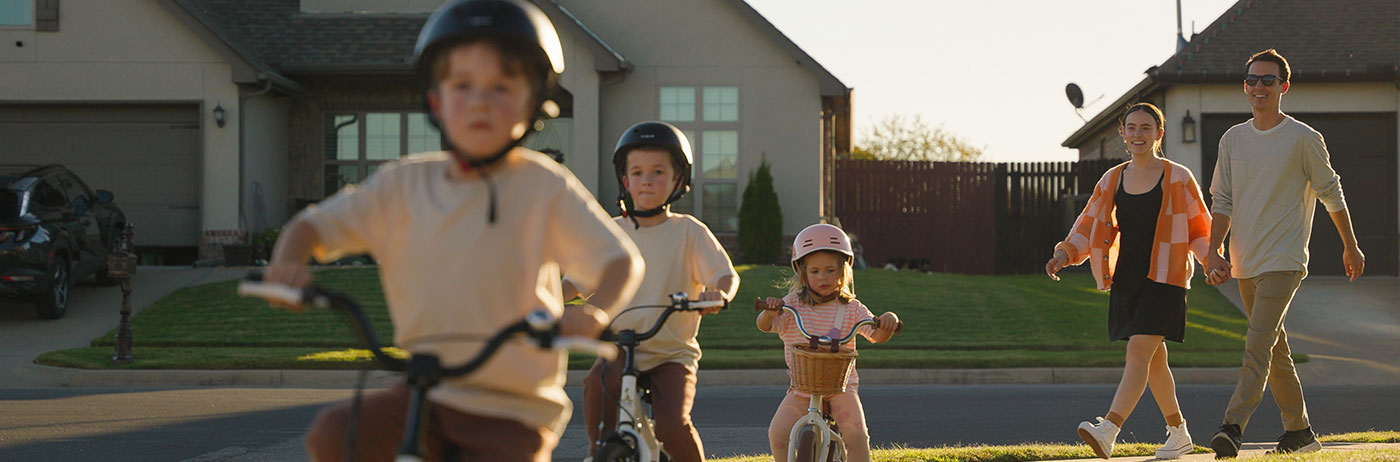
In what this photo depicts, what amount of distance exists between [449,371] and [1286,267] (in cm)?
559

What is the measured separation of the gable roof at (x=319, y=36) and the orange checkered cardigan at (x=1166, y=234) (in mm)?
17086

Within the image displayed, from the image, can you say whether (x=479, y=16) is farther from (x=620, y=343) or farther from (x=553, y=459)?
(x=553, y=459)

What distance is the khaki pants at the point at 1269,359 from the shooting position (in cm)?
717

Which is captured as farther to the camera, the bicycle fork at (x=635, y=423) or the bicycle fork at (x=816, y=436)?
the bicycle fork at (x=816, y=436)

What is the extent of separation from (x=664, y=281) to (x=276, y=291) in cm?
277

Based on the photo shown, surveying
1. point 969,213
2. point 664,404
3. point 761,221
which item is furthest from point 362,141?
point 664,404

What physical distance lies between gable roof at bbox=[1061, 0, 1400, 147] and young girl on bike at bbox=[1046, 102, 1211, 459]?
17670mm

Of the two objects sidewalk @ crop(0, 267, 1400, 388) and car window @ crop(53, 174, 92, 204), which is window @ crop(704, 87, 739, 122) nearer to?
sidewalk @ crop(0, 267, 1400, 388)

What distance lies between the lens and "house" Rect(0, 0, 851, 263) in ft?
77.8

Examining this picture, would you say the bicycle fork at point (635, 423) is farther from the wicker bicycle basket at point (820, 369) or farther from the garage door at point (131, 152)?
the garage door at point (131, 152)

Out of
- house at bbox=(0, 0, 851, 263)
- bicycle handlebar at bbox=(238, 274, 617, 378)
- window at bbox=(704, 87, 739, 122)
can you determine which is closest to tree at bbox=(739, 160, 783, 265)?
house at bbox=(0, 0, 851, 263)


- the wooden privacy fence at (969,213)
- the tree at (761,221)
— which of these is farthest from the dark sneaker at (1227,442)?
the wooden privacy fence at (969,213)

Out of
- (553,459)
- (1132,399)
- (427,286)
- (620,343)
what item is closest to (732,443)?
(553,459)

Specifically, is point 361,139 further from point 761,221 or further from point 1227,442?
point 1227,442
